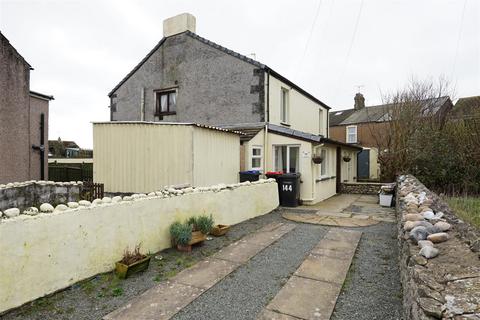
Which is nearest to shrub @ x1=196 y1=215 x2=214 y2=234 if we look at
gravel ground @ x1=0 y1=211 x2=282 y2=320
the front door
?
gravel ground @ x1=0 y1=211 x2=282 y2=320

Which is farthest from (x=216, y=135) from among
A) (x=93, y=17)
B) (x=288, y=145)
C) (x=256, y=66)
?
(x=93, y=17)

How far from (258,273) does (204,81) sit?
35.4ft

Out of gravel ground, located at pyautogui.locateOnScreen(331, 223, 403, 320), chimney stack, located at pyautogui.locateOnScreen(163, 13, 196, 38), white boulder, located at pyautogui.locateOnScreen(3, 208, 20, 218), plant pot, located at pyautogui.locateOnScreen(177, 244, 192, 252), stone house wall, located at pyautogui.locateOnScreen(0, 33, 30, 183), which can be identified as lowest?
gravel ground, located at pyautogui.locateOnScreen(331, 223, 403, 320)

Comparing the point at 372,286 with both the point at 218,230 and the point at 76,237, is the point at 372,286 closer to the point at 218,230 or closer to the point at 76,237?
the point at 218,230

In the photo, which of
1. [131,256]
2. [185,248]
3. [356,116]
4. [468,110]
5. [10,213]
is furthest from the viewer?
[356,116]

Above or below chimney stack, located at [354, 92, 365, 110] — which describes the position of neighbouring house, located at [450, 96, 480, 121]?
below

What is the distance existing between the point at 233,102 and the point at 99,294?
33.6ft

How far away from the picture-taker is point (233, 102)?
42.1 ft

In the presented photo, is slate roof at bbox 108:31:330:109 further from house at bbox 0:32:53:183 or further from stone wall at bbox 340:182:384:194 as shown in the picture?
stone wall at bbox 340:182:384:194

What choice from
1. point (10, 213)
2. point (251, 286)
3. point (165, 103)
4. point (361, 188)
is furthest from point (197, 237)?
point (361, 188)

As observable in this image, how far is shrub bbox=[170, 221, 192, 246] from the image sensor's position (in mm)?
5352

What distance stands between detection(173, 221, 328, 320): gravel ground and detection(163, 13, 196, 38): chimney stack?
40.1ft

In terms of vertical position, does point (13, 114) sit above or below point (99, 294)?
above

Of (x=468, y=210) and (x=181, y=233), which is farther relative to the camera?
(x=468, y=210)
